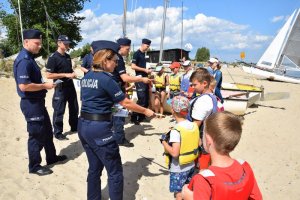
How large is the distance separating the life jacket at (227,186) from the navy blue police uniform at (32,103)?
3554 millimetres

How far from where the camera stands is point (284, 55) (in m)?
28.2

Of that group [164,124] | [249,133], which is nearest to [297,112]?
[249,133]

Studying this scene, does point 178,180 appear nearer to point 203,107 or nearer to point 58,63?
point 203,107

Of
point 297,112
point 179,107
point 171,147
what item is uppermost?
point 179,107

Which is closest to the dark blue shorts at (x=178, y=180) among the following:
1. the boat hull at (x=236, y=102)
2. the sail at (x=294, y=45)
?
the boat hull at (x=236, y=102)

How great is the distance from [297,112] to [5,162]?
10.8 m

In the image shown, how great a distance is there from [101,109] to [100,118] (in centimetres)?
11

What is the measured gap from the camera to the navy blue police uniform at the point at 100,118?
332cm

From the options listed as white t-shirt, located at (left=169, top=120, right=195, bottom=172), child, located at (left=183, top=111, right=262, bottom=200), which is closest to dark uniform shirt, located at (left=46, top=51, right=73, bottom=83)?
white t-shirt, located at (left=169, top=120, right=195, bottom=172)

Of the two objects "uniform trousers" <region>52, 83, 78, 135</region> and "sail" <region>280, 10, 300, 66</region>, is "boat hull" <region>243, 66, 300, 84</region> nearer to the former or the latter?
"sail" <region>280, 10, 300, 66</region>

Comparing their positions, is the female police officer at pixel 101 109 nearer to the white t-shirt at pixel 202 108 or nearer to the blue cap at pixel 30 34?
the white t-shirt at pixel 202 108

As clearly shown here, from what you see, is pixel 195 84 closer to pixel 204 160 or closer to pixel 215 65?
pixel 204 160

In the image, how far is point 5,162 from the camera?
555 cm

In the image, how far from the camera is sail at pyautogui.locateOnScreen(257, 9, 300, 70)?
27.8 metres
